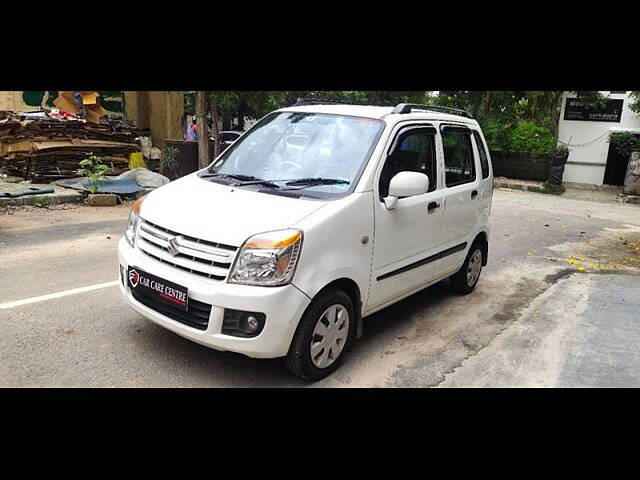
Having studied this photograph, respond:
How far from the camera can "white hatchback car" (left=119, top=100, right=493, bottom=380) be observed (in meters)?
3.32

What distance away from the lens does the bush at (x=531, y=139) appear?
1886cm

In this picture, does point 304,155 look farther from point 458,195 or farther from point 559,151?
point 559,151

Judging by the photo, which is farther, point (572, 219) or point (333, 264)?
point (572, 219)

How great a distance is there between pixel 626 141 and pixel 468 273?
13867 mm

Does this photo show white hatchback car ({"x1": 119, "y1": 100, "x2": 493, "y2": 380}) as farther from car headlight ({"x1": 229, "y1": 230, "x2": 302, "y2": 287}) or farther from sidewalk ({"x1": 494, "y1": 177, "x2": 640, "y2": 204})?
sidewalk ({"x1": 494, "y1": 177, "x2": 640, "y2": 204})

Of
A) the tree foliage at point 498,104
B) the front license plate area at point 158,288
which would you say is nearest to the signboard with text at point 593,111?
the tree foliage at point 498,104

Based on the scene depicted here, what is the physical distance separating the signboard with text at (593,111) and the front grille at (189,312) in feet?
58.0

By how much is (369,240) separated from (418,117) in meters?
1.46

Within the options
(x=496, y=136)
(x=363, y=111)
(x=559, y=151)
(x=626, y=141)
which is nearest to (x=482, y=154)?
(x=363, y=111)

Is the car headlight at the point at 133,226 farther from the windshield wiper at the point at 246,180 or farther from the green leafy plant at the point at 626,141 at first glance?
the green leafy plant at the point at 626,141

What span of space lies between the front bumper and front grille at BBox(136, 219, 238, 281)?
0.06m

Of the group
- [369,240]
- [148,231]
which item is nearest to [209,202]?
[148,231]

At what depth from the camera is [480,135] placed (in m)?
5.91

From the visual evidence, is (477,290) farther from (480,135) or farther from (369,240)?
(369,240)
